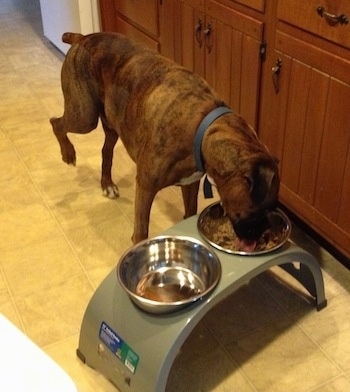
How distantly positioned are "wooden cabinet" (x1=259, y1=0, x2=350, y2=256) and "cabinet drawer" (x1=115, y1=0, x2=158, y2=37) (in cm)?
95

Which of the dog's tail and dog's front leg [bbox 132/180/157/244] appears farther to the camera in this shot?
the dog's tail

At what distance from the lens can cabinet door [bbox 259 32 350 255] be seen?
184 centimetres

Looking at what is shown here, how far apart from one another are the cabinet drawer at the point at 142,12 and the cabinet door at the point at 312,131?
963 millimetres

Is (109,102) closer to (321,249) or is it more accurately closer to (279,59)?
(279,59)

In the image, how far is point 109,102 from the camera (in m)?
2.14

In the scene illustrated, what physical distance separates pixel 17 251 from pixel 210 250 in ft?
3.03

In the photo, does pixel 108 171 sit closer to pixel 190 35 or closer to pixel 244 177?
pixel 190 35

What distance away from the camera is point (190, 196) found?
2250mm

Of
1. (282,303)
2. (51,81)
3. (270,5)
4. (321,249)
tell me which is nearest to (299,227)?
(321,249)

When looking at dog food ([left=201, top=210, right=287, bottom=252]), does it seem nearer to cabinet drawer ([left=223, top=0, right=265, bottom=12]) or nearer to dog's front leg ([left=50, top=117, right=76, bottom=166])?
cabinet drawer ([left=223, top=0, right=265, bottom=12])

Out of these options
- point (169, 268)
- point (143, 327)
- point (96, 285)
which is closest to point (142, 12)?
point (96, 285)

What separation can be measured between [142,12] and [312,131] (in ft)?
4.65

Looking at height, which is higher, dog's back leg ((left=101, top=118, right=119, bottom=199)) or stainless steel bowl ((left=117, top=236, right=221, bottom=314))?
stainless steel bowl ((left=117, top=236, right=221, bottom=314))

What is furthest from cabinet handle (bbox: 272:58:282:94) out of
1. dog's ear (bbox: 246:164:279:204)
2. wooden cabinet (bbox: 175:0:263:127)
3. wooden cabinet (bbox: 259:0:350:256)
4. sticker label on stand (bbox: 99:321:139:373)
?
sticker label on stand (bbox: 99:321:139:373)
